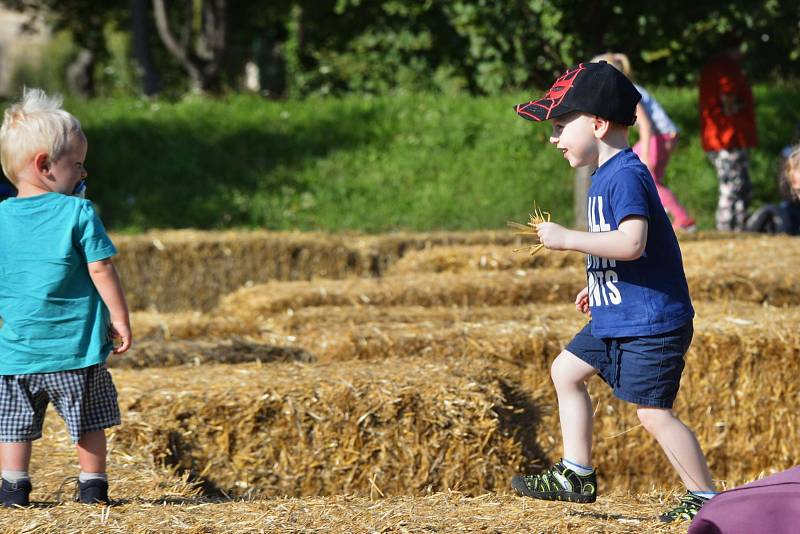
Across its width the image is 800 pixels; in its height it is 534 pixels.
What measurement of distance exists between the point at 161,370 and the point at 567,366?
90.9 inches

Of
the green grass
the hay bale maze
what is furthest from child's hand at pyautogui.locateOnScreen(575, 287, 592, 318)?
the green grass

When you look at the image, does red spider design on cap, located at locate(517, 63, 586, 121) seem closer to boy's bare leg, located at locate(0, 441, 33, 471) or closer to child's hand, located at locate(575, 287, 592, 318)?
→ child's hand, located at locate(575, 287, 592, 318)

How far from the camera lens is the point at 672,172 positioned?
1409 cm

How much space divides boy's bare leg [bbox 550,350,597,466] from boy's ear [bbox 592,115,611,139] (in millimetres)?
797

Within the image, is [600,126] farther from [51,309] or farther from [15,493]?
[15,493]

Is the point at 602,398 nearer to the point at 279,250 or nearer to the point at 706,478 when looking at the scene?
the point at 706,478

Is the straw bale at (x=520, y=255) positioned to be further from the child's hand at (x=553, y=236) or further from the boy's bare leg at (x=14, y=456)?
the boy's bare leg at (x=14, y=456)

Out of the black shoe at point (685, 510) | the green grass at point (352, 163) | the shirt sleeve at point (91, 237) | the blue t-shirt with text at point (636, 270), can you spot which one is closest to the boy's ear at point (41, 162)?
the shirt sleeve at point (91, 237)

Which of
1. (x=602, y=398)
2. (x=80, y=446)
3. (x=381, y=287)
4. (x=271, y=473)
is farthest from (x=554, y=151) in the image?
(x=80, y=446)

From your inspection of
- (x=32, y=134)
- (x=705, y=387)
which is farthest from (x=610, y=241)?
(x=705, y=387)

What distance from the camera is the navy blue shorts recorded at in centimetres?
384

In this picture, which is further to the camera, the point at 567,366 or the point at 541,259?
the point at 541,259

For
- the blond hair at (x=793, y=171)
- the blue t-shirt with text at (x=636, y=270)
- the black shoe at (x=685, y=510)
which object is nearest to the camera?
the black shoe at (x=685, y=510)

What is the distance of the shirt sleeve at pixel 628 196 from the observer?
3.75m
